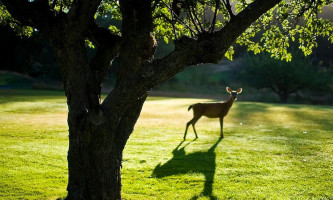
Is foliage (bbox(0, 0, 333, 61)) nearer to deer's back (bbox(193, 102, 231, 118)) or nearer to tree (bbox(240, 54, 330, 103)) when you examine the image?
deer's back (bbox(193, 102, 231, 118))

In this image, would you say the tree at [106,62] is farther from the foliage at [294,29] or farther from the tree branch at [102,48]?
the foliage at [294,29]

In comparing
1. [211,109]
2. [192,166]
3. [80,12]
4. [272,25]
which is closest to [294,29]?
[272,25]

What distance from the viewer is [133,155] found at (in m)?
9.45

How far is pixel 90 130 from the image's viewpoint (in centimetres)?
483

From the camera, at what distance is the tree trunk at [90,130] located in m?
4.78

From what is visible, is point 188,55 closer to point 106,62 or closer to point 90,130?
point 106,62

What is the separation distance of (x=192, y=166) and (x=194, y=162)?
41 cm

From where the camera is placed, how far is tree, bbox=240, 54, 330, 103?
133 feet

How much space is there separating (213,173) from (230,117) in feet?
38.3

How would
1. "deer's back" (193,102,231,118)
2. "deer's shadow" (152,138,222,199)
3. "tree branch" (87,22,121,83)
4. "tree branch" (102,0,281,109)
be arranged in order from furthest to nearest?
"deer's back" (193,102,231,118) < "deer's shadow" (152,138,222,199) < "tree branch" (87,22,121,83) < "tree branch" (102,0,281,109)

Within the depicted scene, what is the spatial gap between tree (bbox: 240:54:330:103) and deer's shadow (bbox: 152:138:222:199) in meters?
33.0

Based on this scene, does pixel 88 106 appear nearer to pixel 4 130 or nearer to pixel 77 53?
pixel 77 53

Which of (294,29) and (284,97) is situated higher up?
(294,29)

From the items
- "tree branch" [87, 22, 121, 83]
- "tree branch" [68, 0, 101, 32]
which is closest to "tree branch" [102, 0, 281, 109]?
"tree branch" [87, 22, 121, 83]
